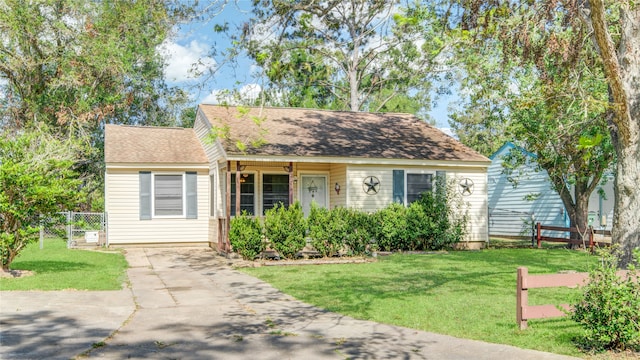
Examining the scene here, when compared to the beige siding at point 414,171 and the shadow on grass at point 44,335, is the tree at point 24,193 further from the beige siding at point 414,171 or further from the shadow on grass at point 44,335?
the beige siding at point 414,171

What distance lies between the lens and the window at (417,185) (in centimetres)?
1845

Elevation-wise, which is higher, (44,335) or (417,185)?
(417,185)

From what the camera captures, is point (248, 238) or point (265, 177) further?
point (265, 177)

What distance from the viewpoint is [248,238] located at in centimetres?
1442

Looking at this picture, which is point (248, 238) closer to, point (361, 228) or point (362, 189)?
point (361, 228)

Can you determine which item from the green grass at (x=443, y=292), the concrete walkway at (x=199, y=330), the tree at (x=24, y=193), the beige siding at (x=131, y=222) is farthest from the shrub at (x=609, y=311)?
the beige siding at (x=131, y=222)

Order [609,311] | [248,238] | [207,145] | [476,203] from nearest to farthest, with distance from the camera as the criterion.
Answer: [609,311]
[248,238]
[476,203]
[207,145]

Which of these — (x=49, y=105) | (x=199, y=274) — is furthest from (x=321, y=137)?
(x=49, y=105)

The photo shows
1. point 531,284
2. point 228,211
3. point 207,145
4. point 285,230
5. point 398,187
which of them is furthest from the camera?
point 207,145

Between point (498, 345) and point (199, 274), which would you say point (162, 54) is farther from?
point (498, 345)

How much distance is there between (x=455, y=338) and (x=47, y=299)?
6.04 metres

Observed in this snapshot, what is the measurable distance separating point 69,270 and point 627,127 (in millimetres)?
11110

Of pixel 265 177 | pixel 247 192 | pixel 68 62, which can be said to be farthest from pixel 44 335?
pixel 68 62

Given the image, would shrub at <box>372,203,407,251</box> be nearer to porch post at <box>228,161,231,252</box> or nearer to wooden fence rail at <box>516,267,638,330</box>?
porch post at <box>228,161,231,252</box>
